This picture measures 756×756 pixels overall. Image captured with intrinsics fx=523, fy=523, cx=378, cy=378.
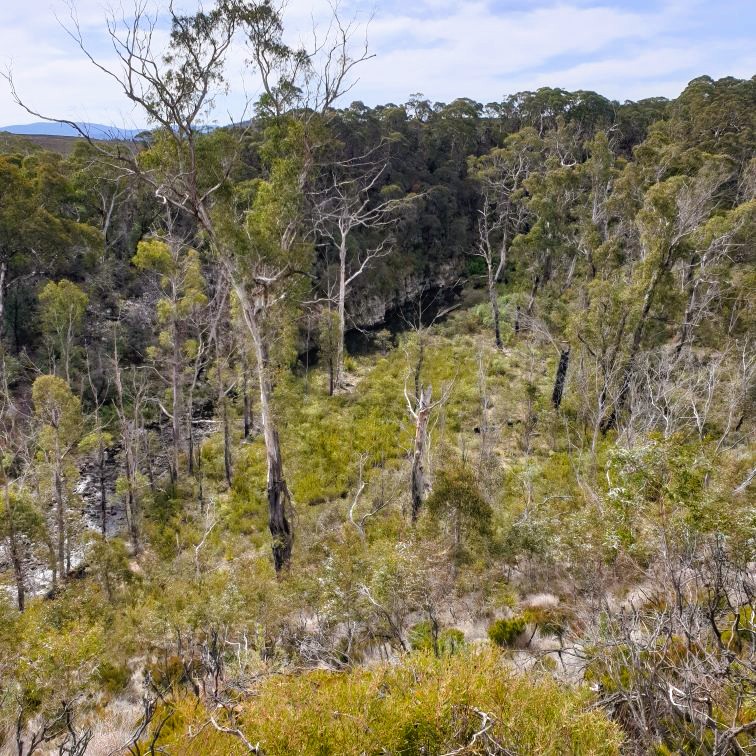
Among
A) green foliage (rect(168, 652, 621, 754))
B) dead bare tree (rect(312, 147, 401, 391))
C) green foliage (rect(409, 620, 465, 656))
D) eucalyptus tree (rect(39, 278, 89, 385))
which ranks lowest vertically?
green foliage (rect(409, 620, 465, 656))

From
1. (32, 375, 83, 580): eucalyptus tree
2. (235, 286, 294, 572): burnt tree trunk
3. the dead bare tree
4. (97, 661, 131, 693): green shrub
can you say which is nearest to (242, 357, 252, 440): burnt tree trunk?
the dead bare tree

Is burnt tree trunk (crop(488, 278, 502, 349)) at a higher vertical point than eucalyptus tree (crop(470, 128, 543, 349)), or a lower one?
lower

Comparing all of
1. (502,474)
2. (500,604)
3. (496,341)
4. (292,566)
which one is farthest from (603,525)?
(496,341)

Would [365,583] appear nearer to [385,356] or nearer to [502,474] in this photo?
[502,474]

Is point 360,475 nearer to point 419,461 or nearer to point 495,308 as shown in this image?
point 419,461

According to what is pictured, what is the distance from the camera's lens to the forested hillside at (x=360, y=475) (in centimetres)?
477

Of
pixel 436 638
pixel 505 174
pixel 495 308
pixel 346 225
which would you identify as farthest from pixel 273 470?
pixel 505 174

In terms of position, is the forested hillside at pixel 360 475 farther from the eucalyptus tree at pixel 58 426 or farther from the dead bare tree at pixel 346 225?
the dead bare tree at pixel 346 225

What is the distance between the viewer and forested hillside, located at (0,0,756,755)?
15.6 ft

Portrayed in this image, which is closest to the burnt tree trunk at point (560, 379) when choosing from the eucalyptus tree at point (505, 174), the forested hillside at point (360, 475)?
the forested hillside at point (360, 475)

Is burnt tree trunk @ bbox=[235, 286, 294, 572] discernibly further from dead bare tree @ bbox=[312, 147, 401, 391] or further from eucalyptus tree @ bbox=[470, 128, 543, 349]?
eucalyptus tree @ bbox=[470, 128, 543, 349]

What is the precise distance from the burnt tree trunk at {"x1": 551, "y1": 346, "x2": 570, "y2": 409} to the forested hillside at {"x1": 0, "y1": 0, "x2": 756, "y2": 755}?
0.12 metres

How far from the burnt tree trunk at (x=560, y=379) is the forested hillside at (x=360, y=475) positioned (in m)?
0.12

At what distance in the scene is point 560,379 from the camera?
66.7ft
